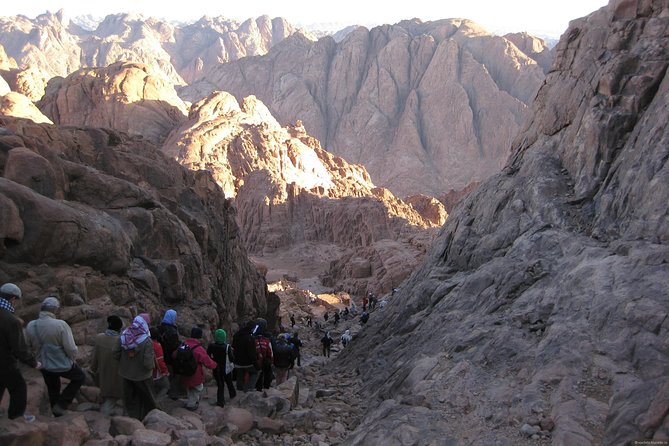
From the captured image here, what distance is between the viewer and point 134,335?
26.5 feet

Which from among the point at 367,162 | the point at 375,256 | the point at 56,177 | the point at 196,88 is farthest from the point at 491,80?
the point at 56,177

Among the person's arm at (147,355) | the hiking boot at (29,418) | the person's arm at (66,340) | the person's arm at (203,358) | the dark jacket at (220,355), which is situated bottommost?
the dark jacket at (220,355)

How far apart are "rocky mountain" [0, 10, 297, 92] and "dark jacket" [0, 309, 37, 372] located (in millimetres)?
132996

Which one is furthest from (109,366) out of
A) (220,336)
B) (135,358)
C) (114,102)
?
(114,102)

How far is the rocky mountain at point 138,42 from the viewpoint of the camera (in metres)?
138

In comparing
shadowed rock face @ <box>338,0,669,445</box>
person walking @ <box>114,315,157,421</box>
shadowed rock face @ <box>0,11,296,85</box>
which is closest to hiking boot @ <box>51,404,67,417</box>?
person walking @ <box>114,315,157,421</box>

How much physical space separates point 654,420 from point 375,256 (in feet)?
127

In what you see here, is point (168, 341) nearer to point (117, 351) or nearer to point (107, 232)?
point (117, 351)

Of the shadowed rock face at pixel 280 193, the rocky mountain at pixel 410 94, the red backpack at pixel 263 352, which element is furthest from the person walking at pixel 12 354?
the rocky mountain at pixel 410 94

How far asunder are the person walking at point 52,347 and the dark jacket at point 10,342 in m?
0.58

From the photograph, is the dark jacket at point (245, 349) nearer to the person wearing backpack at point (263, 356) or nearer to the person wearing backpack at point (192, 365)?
the person wearing backpack at point (263, 356)

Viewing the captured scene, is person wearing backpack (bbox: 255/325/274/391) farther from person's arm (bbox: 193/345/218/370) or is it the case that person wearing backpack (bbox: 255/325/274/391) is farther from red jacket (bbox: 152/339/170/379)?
red jacket (bbox: 152/339/170/379)

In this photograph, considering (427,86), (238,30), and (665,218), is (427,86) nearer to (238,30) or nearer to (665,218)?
(238,30)

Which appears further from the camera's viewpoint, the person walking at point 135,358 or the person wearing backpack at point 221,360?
the person wearing backpack at point 221,360
